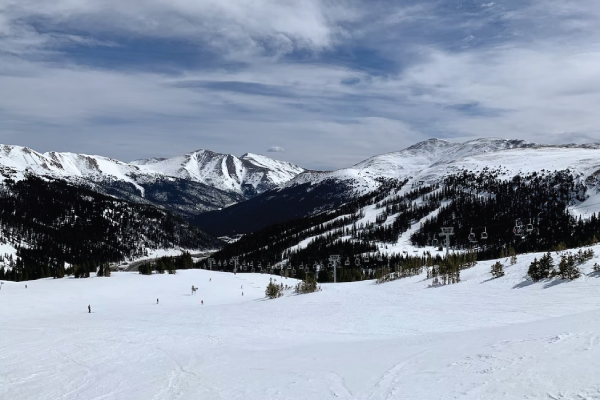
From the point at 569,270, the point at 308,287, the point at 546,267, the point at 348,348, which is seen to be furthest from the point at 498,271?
the point at 308,287

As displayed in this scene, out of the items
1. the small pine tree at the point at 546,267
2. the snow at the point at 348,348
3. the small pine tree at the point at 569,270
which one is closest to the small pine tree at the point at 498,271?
the snow at the point at 348,348

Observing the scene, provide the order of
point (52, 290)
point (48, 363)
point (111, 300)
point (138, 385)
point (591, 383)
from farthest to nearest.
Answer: point (52, 290) < point (111, 300) < point (48, 363) < point (138, 385) < point (591, 383)

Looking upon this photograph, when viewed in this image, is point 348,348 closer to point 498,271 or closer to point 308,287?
point 498,271

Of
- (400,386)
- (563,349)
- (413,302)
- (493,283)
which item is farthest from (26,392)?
(493,283)

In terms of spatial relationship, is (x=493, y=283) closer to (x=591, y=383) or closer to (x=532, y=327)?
(x=532, y=327)

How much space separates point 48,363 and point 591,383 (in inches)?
1120

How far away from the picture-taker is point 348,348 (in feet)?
81.4

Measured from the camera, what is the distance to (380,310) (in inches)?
1560

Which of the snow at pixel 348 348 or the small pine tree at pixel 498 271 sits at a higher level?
the small pine tree at pixel 498 271

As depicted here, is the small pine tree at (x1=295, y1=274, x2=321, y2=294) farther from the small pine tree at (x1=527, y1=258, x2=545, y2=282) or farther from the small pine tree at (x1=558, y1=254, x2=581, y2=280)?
the small pine tree at (x1=558, y1=254, x2=581, y2=280)

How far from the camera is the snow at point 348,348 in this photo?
15359mm

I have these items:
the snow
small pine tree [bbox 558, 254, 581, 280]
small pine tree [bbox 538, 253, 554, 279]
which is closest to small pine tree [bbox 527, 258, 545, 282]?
small pine tree [bbox 538, 253, 554, 279]

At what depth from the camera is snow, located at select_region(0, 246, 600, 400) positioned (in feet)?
50.4

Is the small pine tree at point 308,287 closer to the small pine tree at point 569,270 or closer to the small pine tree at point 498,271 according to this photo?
the small pine tree at point 498,271
